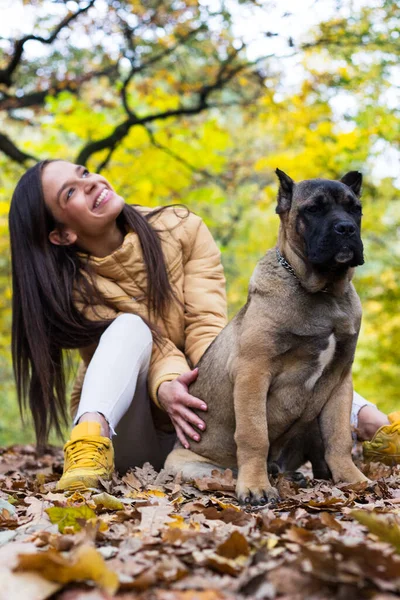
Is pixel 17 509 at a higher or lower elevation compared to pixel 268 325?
lower

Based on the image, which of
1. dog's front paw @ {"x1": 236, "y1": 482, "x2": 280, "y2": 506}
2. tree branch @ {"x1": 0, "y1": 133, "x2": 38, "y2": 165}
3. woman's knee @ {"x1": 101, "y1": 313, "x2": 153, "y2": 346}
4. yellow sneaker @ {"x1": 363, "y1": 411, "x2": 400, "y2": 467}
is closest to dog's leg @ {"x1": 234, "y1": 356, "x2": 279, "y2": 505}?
dog's front paw @ {"x1": 236, "y1": 482, "x2": 280, "y2": 506}

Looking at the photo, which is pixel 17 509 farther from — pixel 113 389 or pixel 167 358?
pixel 167 358

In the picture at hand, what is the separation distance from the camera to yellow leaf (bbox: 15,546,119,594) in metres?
1.76

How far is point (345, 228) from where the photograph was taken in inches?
132

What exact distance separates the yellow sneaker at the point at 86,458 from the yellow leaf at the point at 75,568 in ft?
4.82

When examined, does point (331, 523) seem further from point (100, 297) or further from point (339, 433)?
point (100, 297)

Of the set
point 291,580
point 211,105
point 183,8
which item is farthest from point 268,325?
point 211,105

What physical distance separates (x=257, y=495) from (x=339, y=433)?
0.69 metres

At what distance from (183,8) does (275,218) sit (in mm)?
3940

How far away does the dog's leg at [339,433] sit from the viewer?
3.55 m

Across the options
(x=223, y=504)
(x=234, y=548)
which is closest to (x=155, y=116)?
(x=223, y=504)

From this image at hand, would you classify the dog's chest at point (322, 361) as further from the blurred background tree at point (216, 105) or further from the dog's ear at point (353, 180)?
the blurred background tree at point (216, 105)

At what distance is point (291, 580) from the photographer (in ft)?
5.53

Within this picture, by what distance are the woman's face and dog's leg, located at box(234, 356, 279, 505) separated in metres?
1.57
